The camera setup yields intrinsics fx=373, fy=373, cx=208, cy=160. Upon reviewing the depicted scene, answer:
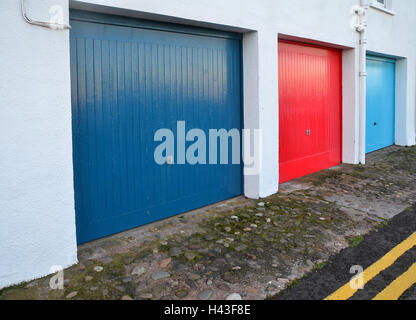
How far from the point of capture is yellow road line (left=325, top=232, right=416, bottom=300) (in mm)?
3490

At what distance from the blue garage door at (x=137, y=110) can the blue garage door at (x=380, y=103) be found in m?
5.95

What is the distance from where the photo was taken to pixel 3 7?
3285mm

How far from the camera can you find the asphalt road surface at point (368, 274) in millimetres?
3486

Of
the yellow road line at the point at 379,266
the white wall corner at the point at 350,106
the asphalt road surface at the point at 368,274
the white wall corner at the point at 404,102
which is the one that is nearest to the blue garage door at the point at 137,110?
the asphalt road surface at the point at 368,274

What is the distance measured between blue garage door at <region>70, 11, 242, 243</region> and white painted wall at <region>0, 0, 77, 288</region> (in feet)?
1.63

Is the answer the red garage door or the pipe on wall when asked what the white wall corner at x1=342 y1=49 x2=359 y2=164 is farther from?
the pipe on wall

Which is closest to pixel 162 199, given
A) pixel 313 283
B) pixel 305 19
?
pixel 313 283

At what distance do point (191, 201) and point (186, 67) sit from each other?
1964mm

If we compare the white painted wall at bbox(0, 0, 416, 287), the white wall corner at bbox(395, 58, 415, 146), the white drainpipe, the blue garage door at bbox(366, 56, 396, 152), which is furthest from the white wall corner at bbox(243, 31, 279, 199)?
the white wall corner at bbox(395, 58, 415, 146)

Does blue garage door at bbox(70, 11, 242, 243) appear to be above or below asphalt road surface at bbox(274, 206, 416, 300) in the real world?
above

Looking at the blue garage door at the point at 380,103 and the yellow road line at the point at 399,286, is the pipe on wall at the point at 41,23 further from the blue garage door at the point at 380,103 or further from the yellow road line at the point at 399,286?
the blue garage door at the point at 380,103

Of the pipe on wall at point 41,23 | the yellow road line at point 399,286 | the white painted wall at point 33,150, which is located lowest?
the yellow road line at point 399,286
